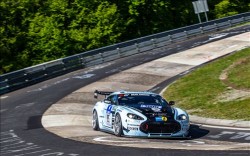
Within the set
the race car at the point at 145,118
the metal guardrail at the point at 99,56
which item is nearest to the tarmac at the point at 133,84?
the race car at the point at 145,118

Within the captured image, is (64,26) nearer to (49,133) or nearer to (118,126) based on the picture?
(49,133)

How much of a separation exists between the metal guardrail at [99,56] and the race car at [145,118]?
1736cm

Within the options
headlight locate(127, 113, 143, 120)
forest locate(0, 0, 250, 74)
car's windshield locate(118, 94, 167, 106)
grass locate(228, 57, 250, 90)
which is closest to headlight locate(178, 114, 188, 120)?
headlight locate(127, 113, 143, 120)

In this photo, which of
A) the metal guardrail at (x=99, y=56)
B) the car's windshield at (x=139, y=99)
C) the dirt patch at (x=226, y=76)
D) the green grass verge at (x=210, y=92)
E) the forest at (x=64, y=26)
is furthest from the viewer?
the forest at (x=64, y=26)

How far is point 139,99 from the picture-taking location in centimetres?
1708

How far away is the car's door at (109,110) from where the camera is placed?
17.1m

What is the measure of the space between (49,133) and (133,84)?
1286cm

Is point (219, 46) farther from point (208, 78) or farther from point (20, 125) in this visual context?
point (20, 125)

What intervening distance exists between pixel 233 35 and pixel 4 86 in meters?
20.9

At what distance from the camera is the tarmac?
61.5 feet

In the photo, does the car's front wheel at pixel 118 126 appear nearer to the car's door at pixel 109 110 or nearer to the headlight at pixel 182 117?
the car's door at pixel 109 110

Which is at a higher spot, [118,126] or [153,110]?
[153,110]

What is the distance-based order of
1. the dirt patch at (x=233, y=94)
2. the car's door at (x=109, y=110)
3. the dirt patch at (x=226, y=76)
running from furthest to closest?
the dirt patch at (x=226, y=76) → the dirt patch at (x=233, y=94) → the car's door at (x=109, y=110)

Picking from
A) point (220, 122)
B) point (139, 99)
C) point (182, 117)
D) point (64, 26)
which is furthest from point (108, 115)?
point (64, 26)
